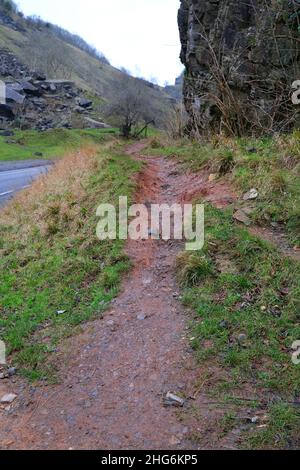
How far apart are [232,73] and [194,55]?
11.0 ft

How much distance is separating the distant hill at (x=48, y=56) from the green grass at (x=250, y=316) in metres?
59.5

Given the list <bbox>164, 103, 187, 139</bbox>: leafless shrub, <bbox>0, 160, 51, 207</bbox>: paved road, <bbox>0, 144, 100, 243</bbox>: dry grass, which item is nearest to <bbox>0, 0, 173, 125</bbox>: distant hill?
<bbox>0, 160, 51, 207</bbox>: paved road

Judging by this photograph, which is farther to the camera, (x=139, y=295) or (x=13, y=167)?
(x=13, y=167)

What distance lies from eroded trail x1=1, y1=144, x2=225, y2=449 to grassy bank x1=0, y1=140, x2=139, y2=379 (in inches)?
13.2

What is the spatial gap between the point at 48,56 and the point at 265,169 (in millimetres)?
73506

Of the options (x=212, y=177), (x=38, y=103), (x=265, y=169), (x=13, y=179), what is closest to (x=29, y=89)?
(x=38, y=103)

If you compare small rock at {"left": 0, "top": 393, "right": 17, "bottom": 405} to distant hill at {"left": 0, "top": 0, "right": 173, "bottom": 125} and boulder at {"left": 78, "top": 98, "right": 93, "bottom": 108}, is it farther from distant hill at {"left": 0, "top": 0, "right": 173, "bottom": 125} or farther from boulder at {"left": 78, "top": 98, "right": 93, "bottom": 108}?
distant hill at {"left": 0, "top": 0, "right": 173, "bottom": 125}

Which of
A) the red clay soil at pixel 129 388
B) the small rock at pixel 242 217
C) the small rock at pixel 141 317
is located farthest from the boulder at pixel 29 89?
the small rock at pixel 141 317

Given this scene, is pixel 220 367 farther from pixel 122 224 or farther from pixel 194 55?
pixel 194 55

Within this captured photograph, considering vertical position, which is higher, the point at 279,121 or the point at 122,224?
the point at 279,121

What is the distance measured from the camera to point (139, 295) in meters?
5.30

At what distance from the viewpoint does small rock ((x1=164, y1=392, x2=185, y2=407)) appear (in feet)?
11.8

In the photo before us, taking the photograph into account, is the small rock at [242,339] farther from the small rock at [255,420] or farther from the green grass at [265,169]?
the green grass at [265,169]

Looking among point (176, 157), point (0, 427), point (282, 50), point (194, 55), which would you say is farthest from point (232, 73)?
point (0, 427)
